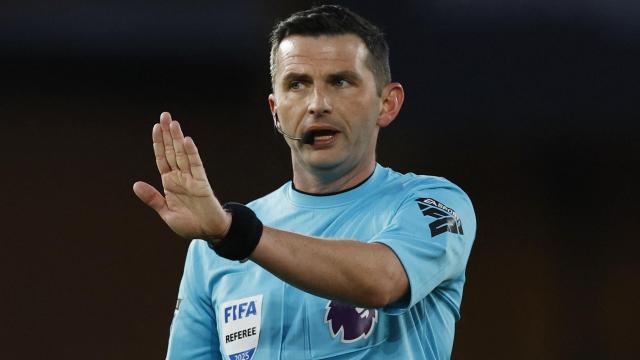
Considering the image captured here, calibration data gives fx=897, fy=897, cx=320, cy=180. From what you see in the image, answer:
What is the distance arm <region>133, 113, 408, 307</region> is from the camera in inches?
64.2

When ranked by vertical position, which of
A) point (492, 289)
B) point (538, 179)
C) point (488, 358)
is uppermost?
point (538, 179)

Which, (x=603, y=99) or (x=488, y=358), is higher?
(x=603, y=99)

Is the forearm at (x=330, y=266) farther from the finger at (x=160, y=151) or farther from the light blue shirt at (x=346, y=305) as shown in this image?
the finger at (x=160, y=151)

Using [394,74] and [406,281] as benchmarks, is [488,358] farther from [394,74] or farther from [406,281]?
[406,281]

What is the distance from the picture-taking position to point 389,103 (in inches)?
92.9

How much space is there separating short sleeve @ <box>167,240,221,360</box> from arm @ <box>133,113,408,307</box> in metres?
0.64

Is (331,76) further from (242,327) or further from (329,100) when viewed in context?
(242,327)

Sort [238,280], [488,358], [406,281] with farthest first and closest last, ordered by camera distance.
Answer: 1. [488,358]
2. [238,280]
3. [406,281]

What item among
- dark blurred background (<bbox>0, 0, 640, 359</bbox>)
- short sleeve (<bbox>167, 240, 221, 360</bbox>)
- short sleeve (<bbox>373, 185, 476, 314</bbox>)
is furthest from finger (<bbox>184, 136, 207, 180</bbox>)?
dark blurred background (<bbox>0, 0, 640, 359</bbox>)

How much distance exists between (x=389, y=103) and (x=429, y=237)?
1.78 ft

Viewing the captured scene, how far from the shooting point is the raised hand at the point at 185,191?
162 centimetres

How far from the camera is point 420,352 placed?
2.04 meters

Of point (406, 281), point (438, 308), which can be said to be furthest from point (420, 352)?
point (406, 281)

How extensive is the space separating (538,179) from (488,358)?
0.85m
